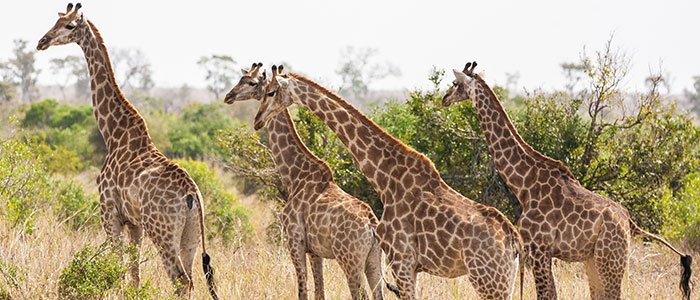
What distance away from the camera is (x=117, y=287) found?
247 inches

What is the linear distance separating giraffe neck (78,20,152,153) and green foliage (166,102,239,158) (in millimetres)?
13759

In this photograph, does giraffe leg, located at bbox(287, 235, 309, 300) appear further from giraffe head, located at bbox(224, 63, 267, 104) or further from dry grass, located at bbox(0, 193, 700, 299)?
giraffe head, located at bbox(224, 63, 267, 104)

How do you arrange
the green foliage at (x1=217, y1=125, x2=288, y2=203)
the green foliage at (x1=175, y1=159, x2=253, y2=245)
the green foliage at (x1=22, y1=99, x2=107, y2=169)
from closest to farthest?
1. the green foliage at (x1=217, y1=125, x2=288, y2=203)
2. the green foliage at (x1=175, y1=159, x2=253, y2=245)
3. the green foliage at (x1=22, y1=99, x2=107, y2=169)

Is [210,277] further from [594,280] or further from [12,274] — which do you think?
[594,280]

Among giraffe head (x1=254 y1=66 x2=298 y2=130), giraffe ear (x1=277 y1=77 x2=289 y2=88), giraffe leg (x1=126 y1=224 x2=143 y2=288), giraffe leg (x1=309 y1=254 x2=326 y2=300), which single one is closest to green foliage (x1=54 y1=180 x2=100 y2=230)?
giraffe leg (x1=126 y1=224 x2=143 y2=288)

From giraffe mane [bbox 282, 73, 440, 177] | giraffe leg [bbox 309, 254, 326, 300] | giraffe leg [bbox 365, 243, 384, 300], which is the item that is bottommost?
giraffe leg [bbox 309, 254, 326, 300]

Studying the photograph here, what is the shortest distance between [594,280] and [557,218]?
26.9 inches

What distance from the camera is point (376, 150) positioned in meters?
5.77

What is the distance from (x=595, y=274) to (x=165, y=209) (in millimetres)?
4003

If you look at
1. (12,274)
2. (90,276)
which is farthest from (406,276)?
(12,274)

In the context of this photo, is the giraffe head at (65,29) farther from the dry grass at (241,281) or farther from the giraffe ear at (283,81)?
the giraffe ear at (283,81)

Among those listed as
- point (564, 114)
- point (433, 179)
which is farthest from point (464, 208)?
point (564, 114)

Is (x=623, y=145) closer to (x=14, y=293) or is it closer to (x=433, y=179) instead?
(x=433, y=179)

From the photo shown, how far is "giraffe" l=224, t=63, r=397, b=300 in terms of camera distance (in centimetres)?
606
